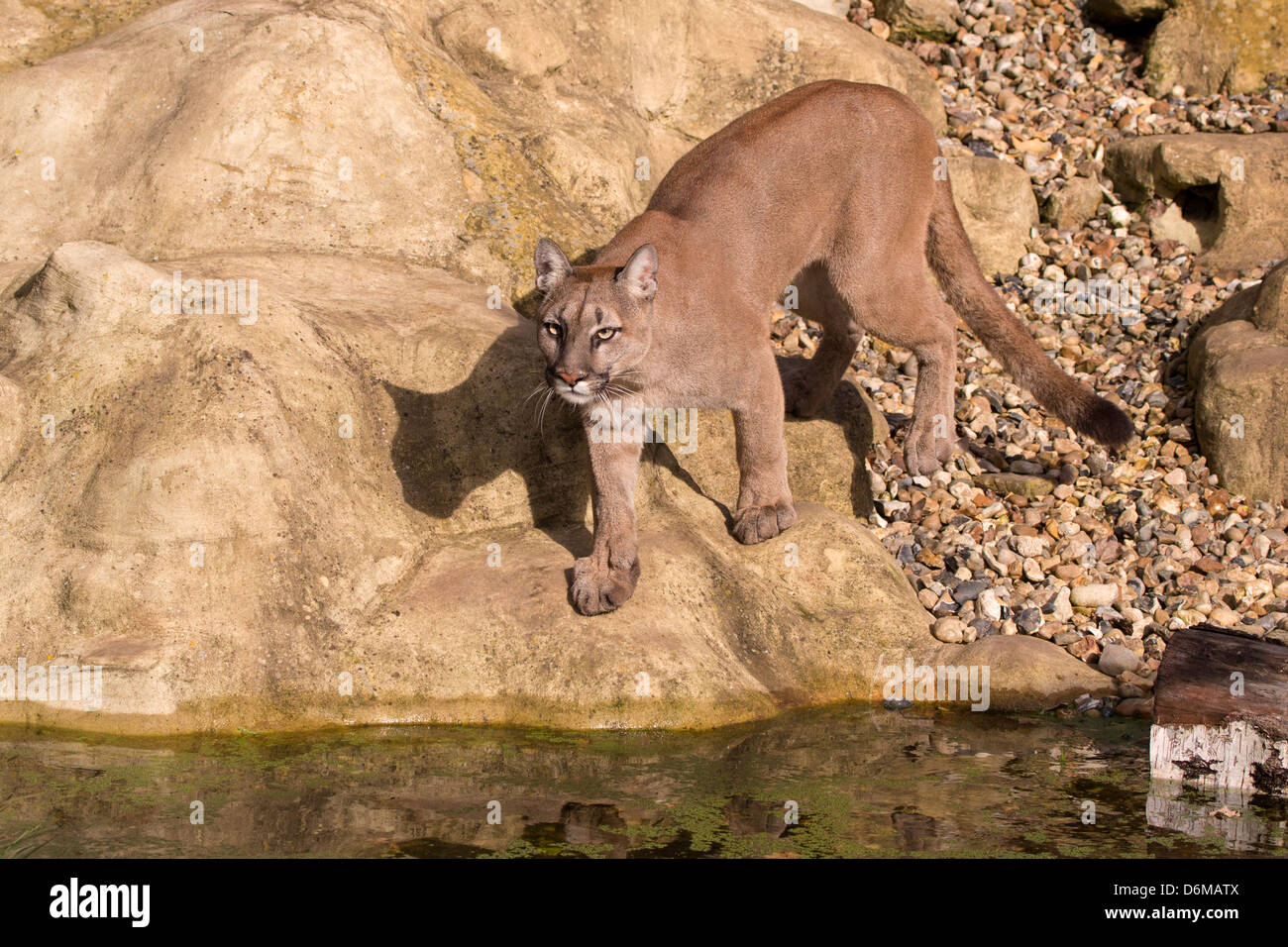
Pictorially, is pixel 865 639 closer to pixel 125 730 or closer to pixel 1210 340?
pixel 125 730

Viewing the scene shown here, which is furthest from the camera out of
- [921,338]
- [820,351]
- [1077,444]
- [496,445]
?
[1077,444]

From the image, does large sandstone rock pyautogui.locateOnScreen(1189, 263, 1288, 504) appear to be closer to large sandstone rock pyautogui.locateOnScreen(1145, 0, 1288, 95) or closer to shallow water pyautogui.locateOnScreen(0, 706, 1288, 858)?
shallow water pyautogui.locateOnScreen(0, 706, 1288, 858)

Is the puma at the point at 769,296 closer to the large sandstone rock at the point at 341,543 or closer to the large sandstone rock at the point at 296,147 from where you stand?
the large sandstone rock at the point at 341,543

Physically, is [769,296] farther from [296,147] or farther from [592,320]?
[296,147]

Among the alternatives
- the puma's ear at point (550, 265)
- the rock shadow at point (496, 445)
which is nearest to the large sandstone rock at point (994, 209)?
the rock shadow at point (496, 445)

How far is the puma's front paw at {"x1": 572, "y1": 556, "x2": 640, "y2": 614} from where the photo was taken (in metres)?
5.59

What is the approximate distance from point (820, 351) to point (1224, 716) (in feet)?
10.7

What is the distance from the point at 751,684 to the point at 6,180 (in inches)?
189

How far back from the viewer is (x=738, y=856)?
13.8 feet

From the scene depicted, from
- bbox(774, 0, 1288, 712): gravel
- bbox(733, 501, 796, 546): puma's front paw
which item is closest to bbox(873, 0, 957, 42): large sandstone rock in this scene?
bbox(774, 0, 1288, 712): gravel

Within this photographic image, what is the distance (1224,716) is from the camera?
4848 mm

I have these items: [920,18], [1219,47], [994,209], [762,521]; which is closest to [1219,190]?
[994,209]

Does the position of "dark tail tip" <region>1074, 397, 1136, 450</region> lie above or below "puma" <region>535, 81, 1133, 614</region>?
below

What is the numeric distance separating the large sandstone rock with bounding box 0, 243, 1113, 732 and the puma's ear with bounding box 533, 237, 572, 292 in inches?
26.2
